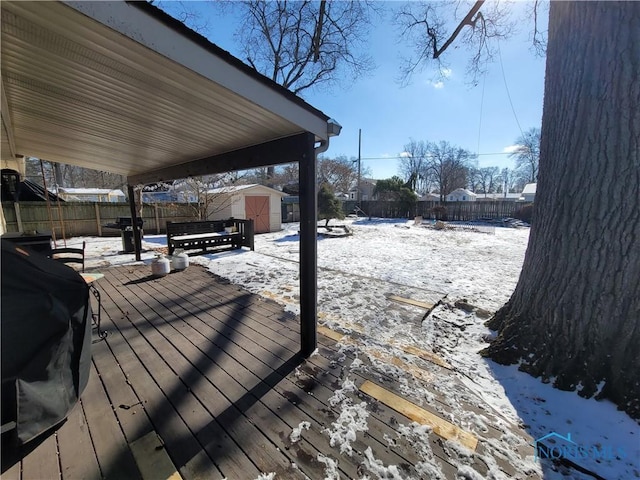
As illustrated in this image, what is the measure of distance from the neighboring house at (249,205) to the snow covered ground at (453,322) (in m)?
4.94

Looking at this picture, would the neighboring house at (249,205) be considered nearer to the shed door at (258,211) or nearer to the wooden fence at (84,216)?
the shed door at (258,211)

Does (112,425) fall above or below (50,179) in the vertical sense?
below

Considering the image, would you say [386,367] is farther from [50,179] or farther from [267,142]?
[50,179]

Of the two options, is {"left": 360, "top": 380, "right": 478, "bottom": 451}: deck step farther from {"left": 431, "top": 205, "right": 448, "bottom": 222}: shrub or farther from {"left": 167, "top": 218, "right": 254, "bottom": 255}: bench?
{"left": 431, "top": 205, "right": 448, "bottom": 222}: shrub

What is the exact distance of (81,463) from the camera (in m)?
1.47

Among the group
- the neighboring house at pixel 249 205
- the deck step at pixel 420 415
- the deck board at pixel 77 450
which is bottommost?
the deck step at pixel 420 415

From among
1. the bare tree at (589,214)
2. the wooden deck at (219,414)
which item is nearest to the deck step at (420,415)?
the wooden deck at (219,414)

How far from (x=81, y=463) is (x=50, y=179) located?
1291 inches

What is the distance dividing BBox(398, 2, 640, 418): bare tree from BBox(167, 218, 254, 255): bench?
23.7ft

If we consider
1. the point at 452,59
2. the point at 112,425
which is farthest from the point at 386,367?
the point at 452,59

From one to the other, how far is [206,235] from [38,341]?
727 centimetres

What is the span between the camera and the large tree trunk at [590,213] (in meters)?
1.91

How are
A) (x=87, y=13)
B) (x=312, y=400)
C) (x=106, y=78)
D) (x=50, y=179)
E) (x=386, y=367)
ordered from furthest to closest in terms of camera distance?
(x=50, y=179) < (x=386, y=367) < (x=312, y=400) < (x=106, y=78) < (x=87, y=13)

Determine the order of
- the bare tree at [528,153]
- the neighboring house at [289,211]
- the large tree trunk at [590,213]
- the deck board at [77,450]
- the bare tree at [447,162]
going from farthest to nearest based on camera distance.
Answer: the bare tree at [447,162], the bare tree at [528,153], the neighboring house at [289,211], the large tree trunk at [590,213], the deck board at [77,450]
